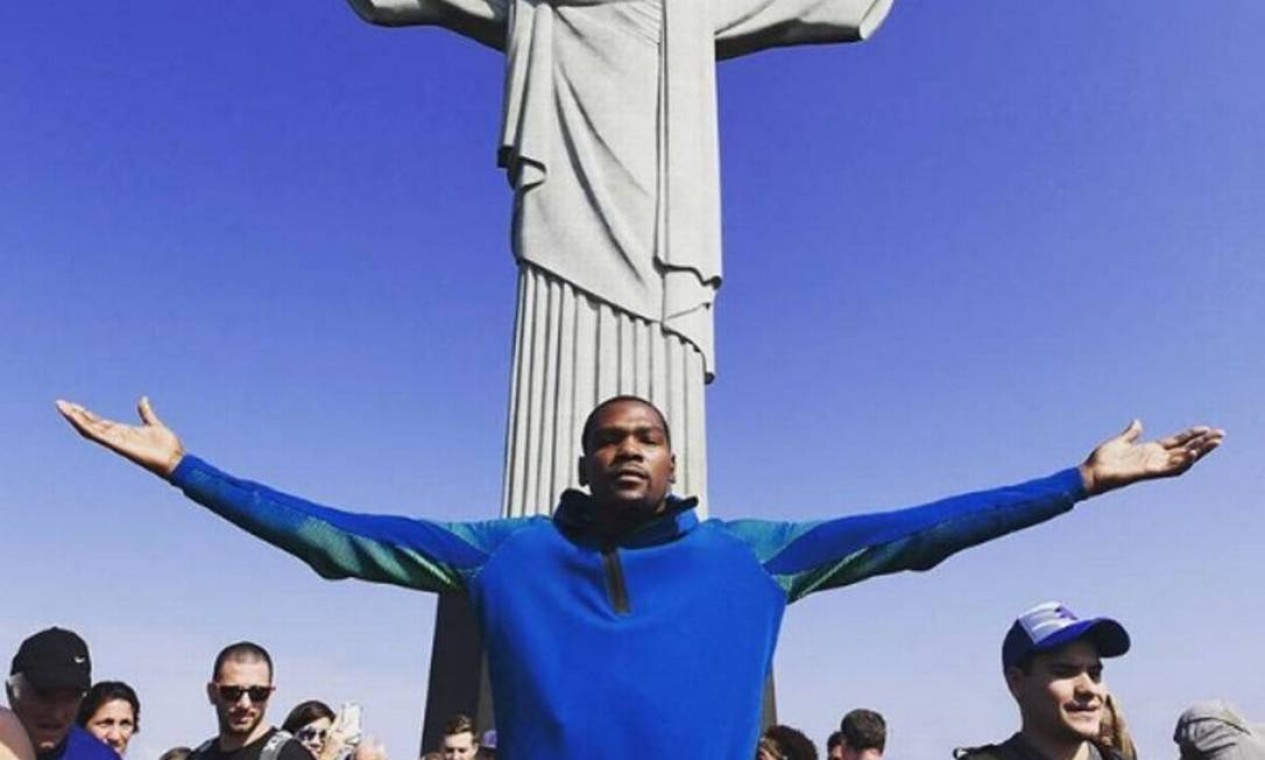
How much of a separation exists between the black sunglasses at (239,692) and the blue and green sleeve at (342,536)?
1.79m

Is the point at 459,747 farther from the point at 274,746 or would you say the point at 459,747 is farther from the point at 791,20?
the point at 791,20

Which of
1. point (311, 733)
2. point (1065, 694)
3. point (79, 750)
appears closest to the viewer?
point (1065, 694)

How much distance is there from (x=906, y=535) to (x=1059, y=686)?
47 cm

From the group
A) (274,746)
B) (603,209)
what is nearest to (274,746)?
(274,746)

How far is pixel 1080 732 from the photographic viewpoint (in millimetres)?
2512

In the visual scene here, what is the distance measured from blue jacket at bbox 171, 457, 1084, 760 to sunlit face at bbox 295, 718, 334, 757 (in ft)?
10.4

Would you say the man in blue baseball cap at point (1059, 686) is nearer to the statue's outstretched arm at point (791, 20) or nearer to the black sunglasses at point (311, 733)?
the black sunglasses at point (311, 733)

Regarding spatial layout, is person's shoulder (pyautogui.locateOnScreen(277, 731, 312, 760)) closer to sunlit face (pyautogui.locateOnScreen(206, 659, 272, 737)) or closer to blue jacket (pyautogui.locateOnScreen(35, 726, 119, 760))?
sunlit face (pyautogui.locateOnScreen(206, 659, 272, 737))

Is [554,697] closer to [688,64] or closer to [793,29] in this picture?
[688,64]

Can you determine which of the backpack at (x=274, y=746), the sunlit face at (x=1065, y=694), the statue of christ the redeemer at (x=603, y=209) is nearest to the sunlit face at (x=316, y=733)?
the backpack at (x=274, y=746)

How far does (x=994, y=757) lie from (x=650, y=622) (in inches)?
30.7

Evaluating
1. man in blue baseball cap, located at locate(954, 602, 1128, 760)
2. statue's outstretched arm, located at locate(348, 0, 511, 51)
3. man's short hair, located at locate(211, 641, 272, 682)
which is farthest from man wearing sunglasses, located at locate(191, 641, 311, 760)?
statue's outstretched arm, located at locate(348, 0, 511, 51)

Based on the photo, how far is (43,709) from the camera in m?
3.34

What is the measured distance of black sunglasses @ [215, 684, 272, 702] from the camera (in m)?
4.02
